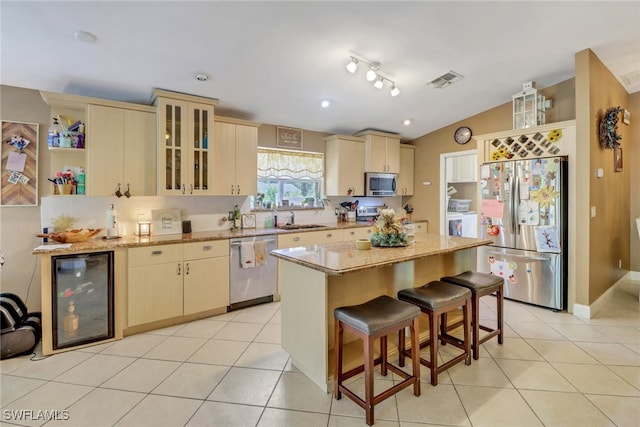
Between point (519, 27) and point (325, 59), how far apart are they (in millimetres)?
1765

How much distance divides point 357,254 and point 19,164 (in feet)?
10.9

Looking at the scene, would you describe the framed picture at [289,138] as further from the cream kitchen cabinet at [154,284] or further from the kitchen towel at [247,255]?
the cream kitchen cabinet at [154,284]

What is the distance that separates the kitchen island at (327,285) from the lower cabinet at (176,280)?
1.27m

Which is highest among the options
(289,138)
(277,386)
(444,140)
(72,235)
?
(444,140)

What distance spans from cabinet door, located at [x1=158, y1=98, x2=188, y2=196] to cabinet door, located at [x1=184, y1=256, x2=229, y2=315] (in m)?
0.84

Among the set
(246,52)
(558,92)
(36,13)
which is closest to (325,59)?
(246,52)

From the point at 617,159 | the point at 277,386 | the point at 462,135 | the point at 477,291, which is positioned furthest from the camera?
the point at 462,135

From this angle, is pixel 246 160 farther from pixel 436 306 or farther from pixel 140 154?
pixel 436 306

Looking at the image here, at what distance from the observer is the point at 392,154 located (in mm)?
5301

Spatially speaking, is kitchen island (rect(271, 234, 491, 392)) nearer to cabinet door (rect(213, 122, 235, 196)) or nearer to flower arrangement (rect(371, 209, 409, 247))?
flower arrangement (rect(371, 209, 409, 247))

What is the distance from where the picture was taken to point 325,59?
2.97 meters

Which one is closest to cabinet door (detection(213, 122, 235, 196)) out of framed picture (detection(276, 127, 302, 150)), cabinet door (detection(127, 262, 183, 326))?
framed picture (detection(276, 127, 302, 150))

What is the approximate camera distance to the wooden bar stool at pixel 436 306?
2146 millimetres

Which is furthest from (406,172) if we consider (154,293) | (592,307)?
A: (154,293)
